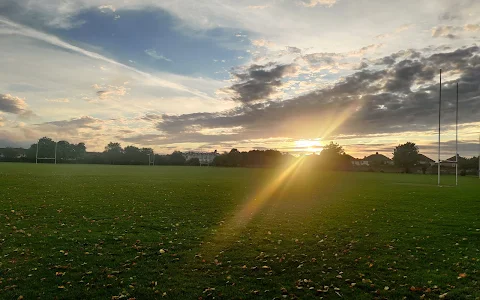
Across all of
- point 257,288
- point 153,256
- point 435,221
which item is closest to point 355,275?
point 257,288

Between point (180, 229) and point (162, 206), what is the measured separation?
6.20 metres

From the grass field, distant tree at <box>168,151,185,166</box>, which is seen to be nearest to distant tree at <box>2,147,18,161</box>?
distant tree at <box>168,151,185,166</box>

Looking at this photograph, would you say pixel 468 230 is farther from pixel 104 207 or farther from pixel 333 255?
pixel 104 207

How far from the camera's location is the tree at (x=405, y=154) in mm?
131575

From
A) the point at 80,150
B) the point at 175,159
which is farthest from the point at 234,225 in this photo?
the point at 80,150

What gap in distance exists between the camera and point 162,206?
65.1 feet

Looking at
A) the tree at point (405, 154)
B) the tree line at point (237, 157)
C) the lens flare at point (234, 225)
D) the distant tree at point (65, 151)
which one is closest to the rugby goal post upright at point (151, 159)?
the tree line at point (237, 157)

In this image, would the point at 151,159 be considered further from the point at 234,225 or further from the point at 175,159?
the point at 234,225

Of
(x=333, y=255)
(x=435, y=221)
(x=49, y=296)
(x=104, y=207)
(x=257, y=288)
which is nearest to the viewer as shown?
(x=49, y=296)

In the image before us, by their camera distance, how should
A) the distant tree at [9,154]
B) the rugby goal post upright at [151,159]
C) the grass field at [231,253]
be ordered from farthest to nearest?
the rugby goal post upright at [151,159]
the distant tree at [9,154]
the grass field at [231,253]

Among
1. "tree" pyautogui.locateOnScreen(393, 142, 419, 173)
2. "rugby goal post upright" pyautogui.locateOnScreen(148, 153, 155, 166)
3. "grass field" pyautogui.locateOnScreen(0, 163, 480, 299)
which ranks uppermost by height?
"tree" pyautogui.locateOnScreen(393, 142, 419, 173)

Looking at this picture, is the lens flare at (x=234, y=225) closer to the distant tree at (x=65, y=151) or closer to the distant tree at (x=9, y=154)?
the distant tree at (x=9, y=154)

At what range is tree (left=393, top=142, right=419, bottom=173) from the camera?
132 m

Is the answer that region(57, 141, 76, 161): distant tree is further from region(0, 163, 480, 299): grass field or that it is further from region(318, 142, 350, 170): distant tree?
region(0, 163, 480, 299): grass field
